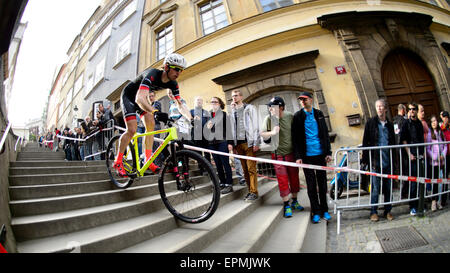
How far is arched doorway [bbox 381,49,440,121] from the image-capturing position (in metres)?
7.18

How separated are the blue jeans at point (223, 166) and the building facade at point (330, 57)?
413 centimetres

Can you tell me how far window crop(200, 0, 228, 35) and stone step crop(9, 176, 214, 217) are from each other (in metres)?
8.33

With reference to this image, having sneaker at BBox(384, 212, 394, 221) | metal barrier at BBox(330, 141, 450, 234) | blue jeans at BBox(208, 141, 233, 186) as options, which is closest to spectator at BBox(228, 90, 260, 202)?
blue jeans at BBox(208, 141, 233, 186)

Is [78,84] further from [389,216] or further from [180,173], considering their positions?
[389,216]

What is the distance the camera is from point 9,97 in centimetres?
269

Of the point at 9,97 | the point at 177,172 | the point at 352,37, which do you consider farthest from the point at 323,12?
the point at 9,97

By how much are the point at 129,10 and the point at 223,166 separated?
13969mm

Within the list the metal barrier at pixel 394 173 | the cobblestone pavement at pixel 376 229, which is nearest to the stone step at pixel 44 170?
the cobblestone pavement at pixel 376 229

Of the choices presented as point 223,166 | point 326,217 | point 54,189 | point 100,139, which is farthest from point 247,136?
point 100,139

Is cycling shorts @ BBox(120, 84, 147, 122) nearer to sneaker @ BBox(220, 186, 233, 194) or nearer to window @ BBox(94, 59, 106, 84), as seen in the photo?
sneaker @ BBox(220, 186, 233, 194)

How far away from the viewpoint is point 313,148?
3191mm

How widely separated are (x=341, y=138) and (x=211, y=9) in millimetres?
8037

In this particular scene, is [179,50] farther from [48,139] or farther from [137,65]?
[48,139]

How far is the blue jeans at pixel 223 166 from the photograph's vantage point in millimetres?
3666
